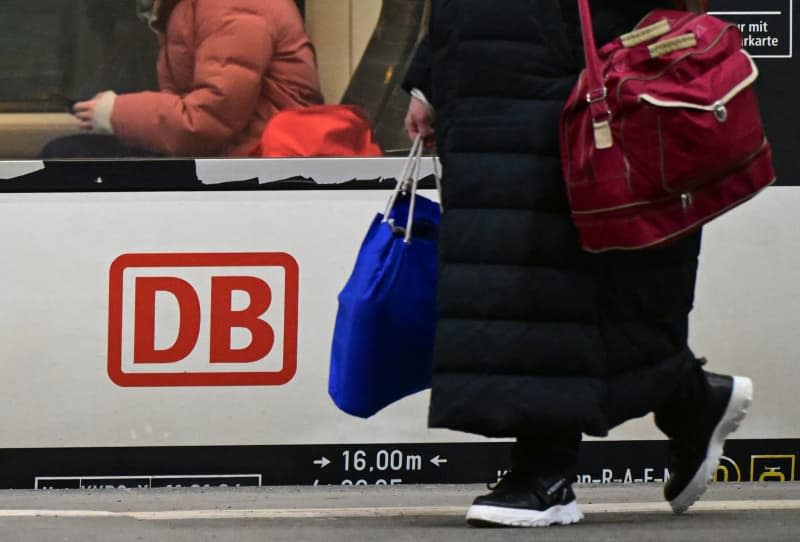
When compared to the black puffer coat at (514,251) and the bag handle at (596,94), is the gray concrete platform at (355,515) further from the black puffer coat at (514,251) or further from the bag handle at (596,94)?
the bag handle at (596,94)

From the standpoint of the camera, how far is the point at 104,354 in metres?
4.39

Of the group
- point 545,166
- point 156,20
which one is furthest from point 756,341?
point 156,20

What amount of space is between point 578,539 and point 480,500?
0.80 ft

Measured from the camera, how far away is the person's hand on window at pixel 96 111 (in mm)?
4343

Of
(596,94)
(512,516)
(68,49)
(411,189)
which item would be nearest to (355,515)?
(512,516)

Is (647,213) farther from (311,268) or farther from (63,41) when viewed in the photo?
(63,41)

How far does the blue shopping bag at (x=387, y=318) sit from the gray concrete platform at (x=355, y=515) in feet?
1.00

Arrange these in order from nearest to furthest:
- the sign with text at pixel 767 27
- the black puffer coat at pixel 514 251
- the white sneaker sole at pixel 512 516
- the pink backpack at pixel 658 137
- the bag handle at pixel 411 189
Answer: the pink backpack at pixel 658 137, the black puffer coat at pixel 514 251, the white sneaker sole at pixel 512 516, the bag handle at pixel 411 189, the sign with text at pixel 767 27

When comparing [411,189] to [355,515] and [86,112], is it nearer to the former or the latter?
[355,515]

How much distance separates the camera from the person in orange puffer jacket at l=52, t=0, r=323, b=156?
14.3 ft

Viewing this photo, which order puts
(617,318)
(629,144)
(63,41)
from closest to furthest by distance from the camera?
(629,144), (617,318), (63,41)

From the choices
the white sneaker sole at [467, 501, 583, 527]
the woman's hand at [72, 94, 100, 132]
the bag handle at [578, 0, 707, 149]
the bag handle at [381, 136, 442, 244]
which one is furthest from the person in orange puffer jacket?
the white sneaker sole at [467, 501, 583, 527]

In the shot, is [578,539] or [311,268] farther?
[311,268]

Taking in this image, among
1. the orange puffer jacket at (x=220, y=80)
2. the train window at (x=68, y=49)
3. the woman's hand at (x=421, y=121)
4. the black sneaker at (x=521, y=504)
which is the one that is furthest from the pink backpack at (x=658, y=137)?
the train window at (x=68, y=49)
